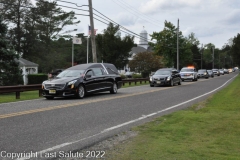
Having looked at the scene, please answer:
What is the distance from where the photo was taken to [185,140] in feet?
22.8

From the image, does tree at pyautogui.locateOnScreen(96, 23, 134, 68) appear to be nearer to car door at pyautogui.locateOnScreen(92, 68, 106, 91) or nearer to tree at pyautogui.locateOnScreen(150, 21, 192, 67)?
tree at pyautogui.locateOnScreen(150, 21, 192, 67)

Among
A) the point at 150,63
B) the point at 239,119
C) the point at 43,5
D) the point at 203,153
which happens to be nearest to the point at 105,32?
the point at 150,63

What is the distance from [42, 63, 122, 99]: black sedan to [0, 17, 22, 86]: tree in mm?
8832

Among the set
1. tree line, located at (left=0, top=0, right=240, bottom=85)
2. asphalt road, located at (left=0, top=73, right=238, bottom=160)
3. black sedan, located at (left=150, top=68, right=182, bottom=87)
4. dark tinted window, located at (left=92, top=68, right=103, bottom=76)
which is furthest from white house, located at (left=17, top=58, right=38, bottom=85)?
asphalt road, located at (left=0, top=73, right=238, bottom=160)

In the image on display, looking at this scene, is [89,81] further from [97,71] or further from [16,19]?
[16,19]

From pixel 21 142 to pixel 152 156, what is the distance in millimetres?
2668

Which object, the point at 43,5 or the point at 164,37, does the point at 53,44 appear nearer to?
the point at 43,5

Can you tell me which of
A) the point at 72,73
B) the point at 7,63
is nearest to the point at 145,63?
the point at 7,63

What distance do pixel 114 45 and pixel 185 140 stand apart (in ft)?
152

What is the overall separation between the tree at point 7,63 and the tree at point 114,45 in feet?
90.4

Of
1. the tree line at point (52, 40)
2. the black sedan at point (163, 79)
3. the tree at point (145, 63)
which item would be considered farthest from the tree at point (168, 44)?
the black sedan at point (163, 79)

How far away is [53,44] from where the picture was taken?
67.6m

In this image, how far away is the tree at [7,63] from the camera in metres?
25.5

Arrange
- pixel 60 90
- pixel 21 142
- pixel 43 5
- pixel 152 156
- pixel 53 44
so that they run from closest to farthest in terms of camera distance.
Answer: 1. pixel 152 156
2. pixel 21 142
3. pixel 60 90
4. pixel 43 5
5. pixel 53 44
